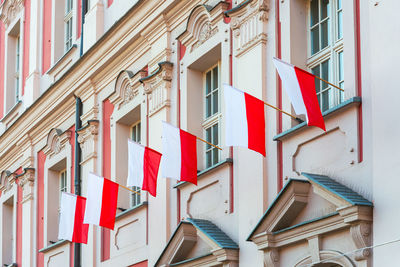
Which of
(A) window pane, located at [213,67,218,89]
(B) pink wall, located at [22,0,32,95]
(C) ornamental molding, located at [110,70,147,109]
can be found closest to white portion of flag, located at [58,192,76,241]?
(C) ornamental molding, located at [110,70,147,109]

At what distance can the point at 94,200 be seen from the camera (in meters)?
17.3

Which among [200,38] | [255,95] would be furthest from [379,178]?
[200,38]

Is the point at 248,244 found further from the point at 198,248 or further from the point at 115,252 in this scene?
the point at 115,252

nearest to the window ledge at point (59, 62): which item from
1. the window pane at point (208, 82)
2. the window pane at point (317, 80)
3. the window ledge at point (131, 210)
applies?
the window ledge at point (131, 210)

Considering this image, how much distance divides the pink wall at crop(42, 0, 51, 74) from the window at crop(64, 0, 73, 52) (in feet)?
2.33

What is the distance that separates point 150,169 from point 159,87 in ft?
6.68

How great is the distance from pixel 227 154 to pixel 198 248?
58.9 inches

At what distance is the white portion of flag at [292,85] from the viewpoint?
38.3 feet

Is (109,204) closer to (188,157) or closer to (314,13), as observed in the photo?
(188,157)

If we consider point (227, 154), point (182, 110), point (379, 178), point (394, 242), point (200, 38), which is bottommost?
point (394, 242)

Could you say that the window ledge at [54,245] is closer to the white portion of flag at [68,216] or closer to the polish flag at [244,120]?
the white portion of flag at [68,216]

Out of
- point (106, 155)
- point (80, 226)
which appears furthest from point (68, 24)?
point (80, 226)

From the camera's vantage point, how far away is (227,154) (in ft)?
48.0

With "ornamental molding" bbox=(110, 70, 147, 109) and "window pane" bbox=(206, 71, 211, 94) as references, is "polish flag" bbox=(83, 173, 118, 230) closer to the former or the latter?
"ornamental molding" bbox=(110, 70, 147, 109)
